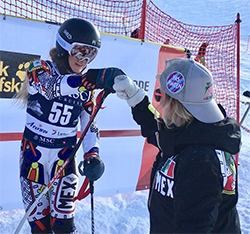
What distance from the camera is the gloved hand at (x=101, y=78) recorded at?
191 centimetres

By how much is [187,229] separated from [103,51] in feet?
8.63

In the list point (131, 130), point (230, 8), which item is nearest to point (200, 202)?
point (131, 130)

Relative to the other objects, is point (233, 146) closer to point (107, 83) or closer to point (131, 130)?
point (107, 83)

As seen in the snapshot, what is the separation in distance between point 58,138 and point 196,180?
1372mm

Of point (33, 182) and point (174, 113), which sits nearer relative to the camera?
point (174, 113)

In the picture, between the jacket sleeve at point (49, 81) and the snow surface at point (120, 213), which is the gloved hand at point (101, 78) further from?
the snow surface at point (120, 213)

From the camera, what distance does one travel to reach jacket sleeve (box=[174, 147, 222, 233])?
1.35m

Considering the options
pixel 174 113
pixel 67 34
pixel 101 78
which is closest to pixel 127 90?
pixel 101 78

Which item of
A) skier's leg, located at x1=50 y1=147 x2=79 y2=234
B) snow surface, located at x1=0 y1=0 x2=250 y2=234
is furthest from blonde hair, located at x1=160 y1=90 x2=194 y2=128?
snow surface, located at x1=0 y1=0 x2=250 y2=234

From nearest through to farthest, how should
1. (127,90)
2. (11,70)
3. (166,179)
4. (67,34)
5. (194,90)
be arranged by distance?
(194,90)
(166,179)
(127,90)
(67,34)
(11,70)

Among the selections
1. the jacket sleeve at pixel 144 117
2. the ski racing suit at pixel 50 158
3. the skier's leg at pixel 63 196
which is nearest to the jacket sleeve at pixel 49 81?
the ski racing suit at pixel 50 158

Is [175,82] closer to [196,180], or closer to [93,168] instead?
[196,180]

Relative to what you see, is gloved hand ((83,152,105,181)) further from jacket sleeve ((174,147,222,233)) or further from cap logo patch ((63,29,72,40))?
jacket sleeve ((174,147,222,233))

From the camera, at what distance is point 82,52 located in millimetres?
2338
